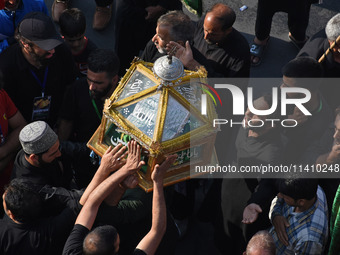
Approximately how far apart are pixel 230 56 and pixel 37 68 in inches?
81.9

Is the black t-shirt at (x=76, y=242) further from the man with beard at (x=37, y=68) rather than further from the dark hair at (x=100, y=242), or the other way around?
the man with beard at (x=37, y=68)

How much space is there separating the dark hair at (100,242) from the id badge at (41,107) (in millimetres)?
1952

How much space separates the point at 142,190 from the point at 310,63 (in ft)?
7.20

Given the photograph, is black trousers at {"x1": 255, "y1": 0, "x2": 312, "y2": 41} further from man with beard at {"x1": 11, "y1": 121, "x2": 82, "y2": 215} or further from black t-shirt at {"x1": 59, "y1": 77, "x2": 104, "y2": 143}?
man with beard at {"x1": 11, "y1": 121, "x2": 82, "y2": 215}

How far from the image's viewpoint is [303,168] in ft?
15.3

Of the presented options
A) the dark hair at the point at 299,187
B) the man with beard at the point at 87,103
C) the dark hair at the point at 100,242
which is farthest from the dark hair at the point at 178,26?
the dark hair at the point at 100,242

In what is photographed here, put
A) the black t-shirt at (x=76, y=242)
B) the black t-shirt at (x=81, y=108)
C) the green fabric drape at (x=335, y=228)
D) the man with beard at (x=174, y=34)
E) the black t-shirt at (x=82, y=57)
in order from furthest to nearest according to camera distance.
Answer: the black t-shirt at (x=82, y=57) → the man with beard at (x=174, y=34) → the black t-shirt at (x=81, y=108) → the green fabric drape at (x=335, y=228) → the black t-shirt at (x=76, y=242)

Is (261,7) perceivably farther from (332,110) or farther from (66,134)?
(66,134)

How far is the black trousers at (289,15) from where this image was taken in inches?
265

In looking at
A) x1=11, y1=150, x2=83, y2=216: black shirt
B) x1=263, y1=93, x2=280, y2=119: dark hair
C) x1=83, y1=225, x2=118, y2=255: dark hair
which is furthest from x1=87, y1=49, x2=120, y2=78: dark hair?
x1=83, y1=225, x2=118, y2=255: dark hair

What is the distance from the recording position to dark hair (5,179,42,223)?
12.7 ft

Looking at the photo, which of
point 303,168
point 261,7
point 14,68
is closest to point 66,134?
point 14,68

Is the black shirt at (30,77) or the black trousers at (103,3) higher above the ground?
the black shirt at (30,77)

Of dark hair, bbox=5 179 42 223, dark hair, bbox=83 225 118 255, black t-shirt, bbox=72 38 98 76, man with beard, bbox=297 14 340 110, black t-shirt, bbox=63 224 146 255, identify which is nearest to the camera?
dark hair, bbox=83 225 118 255
